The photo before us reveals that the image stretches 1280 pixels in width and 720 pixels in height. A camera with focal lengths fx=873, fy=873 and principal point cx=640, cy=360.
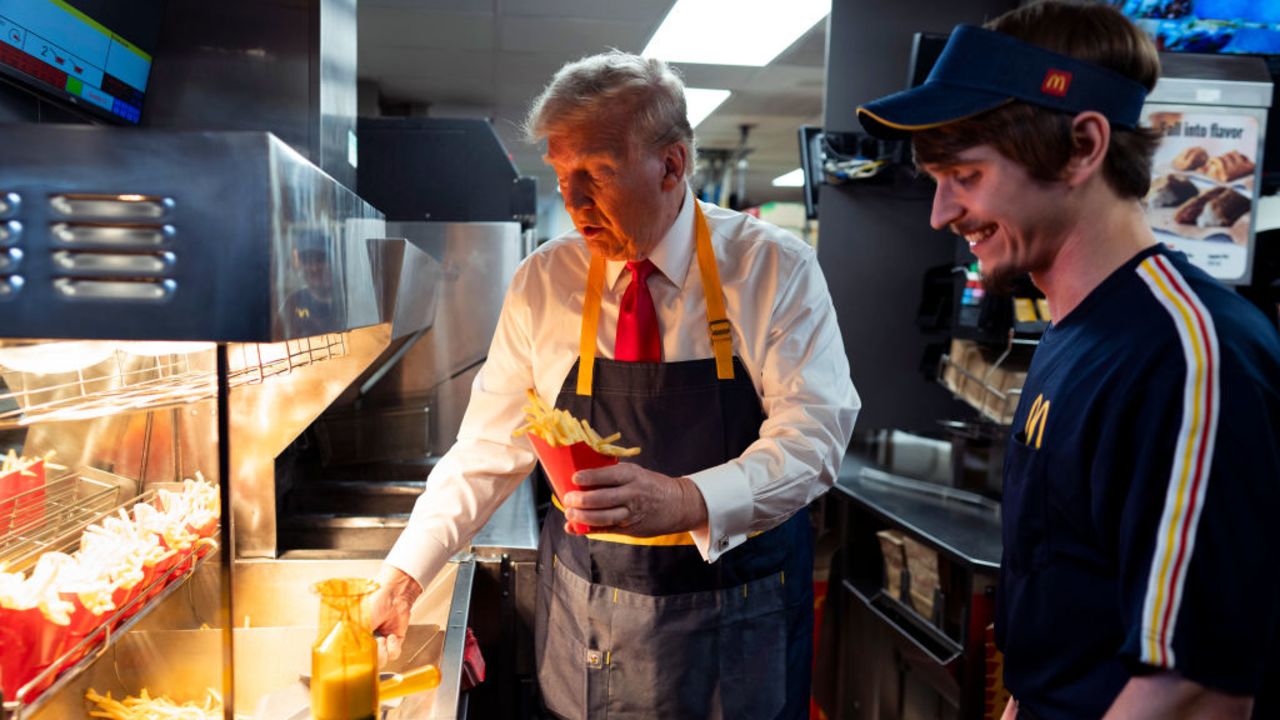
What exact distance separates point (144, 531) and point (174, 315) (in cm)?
94

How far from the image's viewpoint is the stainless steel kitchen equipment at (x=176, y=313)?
0.79 m

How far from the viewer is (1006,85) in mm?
1084

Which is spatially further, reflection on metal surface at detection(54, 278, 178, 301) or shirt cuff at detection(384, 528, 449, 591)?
shirt cuff at detection(384, 528, 449, 591)

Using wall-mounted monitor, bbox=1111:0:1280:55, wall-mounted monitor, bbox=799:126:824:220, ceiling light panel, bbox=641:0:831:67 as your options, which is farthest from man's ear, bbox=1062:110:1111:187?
ceiling light panel, bbox=641:0:831:67

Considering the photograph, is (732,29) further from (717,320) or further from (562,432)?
(562,432)

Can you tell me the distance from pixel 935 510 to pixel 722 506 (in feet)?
5.91

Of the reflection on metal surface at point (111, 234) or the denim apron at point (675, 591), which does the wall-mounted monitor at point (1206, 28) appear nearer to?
the denim apron at point (675, 591)

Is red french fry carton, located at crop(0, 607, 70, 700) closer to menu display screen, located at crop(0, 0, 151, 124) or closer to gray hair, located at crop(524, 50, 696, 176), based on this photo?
menu display screen, located at crop(0, 0, 151, 124)

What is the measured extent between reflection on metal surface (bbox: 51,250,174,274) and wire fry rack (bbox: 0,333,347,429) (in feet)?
0.58

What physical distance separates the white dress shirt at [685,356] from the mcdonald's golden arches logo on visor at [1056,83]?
738mm

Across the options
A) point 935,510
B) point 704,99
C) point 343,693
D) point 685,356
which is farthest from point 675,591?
point 704,99

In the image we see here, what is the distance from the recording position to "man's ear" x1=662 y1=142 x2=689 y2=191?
68.4 inches

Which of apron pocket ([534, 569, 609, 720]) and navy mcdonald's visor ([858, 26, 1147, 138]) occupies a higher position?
navy mcdonald's visor ([858, 26, 1147, 138])

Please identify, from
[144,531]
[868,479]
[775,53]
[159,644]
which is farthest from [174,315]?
[775,53]
